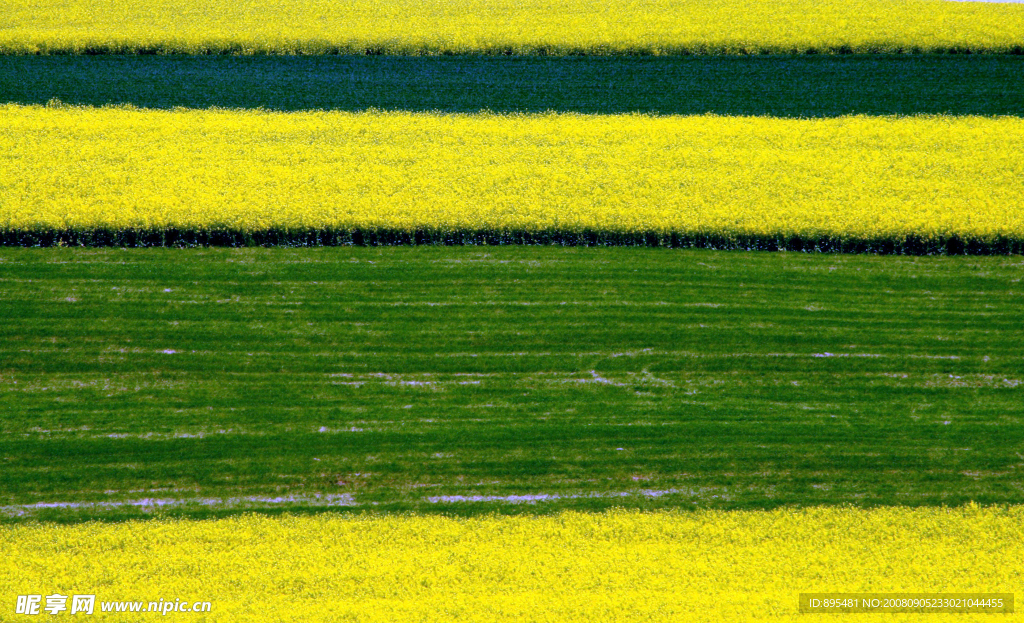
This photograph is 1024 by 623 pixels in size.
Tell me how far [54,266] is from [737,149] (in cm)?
1814

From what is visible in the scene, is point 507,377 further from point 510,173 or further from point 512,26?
point 512,26

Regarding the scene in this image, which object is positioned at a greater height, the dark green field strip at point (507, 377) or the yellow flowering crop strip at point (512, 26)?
the yellow flowering crop strip at point (512, 26)

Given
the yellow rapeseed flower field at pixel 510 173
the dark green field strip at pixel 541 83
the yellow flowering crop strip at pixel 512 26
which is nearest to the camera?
the yellow rapeseed flower field at pixel 510 173

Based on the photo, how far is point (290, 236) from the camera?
18703mm

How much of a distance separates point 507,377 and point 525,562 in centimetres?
457

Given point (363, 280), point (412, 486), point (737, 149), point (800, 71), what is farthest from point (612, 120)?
point (412, 486)

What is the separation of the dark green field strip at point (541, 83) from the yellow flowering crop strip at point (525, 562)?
16734 mm

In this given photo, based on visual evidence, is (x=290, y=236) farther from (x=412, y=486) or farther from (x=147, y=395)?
(x=412, y=486)

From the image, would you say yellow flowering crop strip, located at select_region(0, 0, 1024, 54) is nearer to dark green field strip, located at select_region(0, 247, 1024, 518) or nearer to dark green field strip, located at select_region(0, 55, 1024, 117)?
dark green field strip, located at select_region(0, 55, 1024, 117)

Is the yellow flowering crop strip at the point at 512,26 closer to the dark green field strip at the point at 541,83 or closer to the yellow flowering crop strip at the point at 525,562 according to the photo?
the dark green field strip at the point at 541,83

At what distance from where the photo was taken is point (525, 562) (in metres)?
11.1

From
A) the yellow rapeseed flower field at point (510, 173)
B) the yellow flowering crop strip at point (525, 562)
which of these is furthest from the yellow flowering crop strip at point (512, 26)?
the yellow flowering crop strip at point (525, 562)

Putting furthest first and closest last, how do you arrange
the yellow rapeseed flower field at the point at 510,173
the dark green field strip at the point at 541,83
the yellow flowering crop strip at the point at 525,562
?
the dark green field strip at the point at 541,83
the yellow rapeseed flower field at the point at 510,173
the yellow flowering crop strip at the point at 525,562

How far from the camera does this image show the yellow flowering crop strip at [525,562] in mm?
10328
